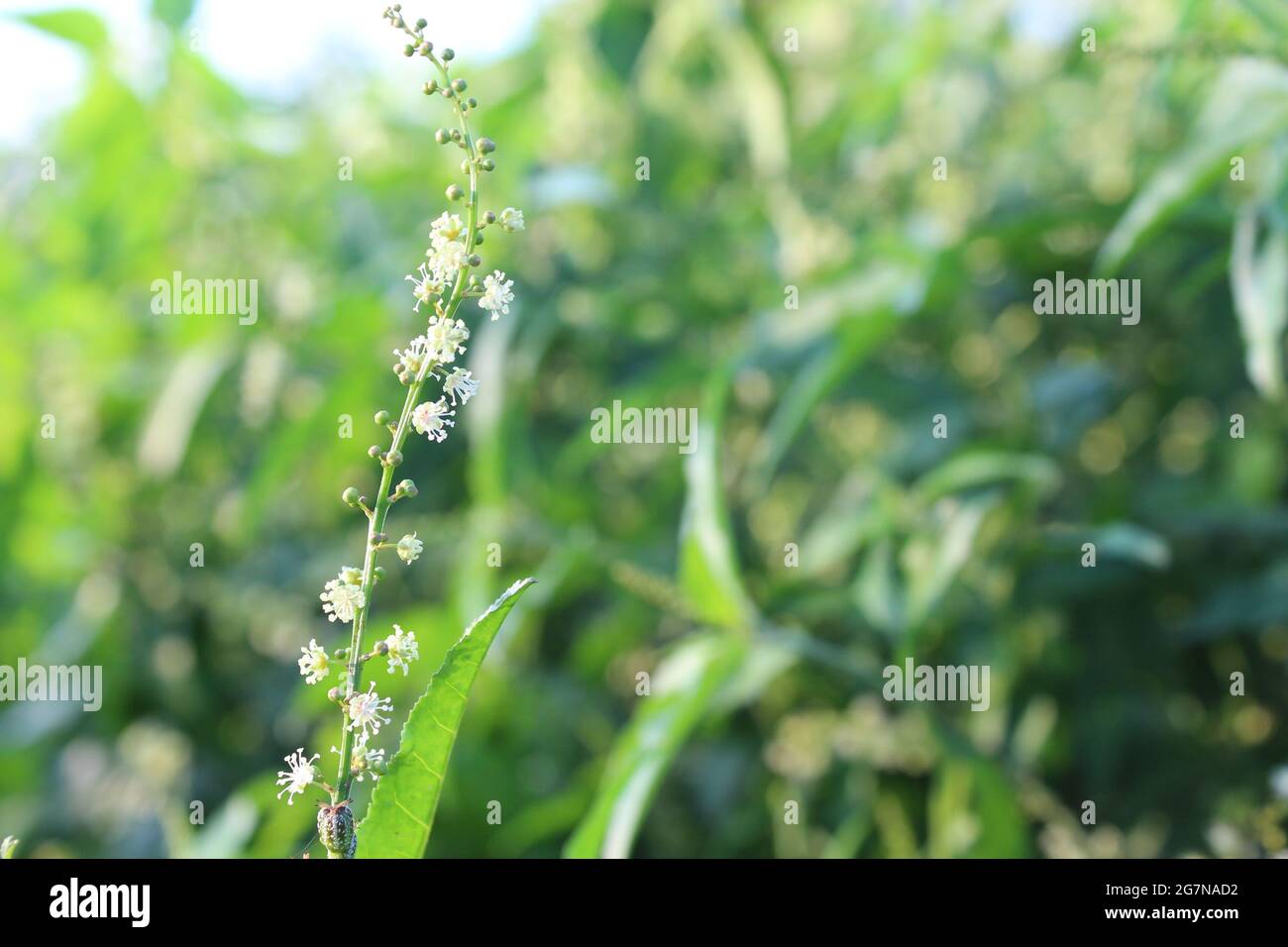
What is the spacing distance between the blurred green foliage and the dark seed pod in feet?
1.02

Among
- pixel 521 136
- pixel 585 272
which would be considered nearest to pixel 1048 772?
pixel 585 272

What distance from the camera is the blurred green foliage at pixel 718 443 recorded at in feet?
3.01

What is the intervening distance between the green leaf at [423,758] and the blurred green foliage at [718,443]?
0.28m

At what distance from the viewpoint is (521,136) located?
4.01ft

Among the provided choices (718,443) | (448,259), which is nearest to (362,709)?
(448,259)
